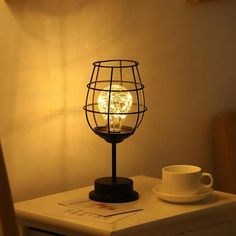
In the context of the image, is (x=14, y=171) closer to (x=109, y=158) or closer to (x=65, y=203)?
(x=65, y=203)

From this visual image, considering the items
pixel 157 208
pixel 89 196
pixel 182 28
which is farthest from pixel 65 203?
pixel 182 28

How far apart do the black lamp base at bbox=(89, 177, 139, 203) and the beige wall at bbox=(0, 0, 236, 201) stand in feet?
0.60

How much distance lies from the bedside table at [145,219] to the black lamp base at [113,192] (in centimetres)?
3

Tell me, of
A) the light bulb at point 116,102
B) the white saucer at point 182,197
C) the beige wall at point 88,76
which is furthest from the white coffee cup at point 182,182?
the beige wall at point 88,76

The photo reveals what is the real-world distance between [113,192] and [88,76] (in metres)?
0.35

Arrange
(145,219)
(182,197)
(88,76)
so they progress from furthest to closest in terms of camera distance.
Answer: (88,76), (182,197), (145,219)

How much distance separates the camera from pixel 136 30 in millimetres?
1897

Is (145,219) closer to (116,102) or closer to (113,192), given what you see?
(113,192)

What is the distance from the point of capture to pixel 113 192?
5.24 feet

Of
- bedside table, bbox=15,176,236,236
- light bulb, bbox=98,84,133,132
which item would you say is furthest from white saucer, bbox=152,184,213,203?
light bulb, bbox=98,84,133,132

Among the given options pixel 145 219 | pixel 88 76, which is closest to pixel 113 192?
pixel 145 219

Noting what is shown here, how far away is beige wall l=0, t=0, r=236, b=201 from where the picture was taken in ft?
5.43

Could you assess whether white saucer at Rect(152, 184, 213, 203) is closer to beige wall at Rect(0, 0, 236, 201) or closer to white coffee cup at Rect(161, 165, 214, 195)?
white coffee cup at Rect(161, 165, 214, 195)

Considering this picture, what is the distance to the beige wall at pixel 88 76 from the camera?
166 cm
